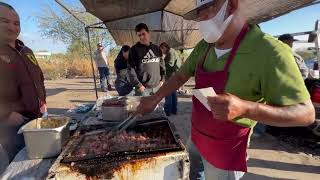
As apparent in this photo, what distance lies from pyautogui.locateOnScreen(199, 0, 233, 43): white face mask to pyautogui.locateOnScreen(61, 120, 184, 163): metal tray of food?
2.46ft

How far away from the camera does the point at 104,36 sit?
25.3 metres

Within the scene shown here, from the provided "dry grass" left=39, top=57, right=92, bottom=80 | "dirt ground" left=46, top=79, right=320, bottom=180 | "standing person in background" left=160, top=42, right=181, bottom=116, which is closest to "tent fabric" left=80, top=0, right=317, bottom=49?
"standing person in background" left=160, top=42, right=181, bottom=116

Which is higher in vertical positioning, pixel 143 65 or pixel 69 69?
pixel 143 65

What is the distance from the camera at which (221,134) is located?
5.93ft

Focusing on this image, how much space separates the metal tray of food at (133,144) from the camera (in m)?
1.95

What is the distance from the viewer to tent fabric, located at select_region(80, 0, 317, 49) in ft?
17.8

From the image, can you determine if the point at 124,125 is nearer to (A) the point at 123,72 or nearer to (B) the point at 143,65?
(B) the point at 143,65

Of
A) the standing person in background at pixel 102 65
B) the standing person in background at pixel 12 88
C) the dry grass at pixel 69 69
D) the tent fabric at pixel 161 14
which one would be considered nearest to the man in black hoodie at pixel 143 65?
the tent fabric at pixel 161 14

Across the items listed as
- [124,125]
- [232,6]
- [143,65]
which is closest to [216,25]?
[232,6]

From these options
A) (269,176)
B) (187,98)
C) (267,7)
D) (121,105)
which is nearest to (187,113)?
(187,98)

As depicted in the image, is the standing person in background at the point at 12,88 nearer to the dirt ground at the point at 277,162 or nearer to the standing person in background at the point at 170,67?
the dirt ground at the point at 277,162

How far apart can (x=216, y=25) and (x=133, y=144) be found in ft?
3.32

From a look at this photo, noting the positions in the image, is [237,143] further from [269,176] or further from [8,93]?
[269,176]

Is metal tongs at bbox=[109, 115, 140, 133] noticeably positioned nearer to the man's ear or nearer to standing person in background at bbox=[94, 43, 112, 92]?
the man's ear
